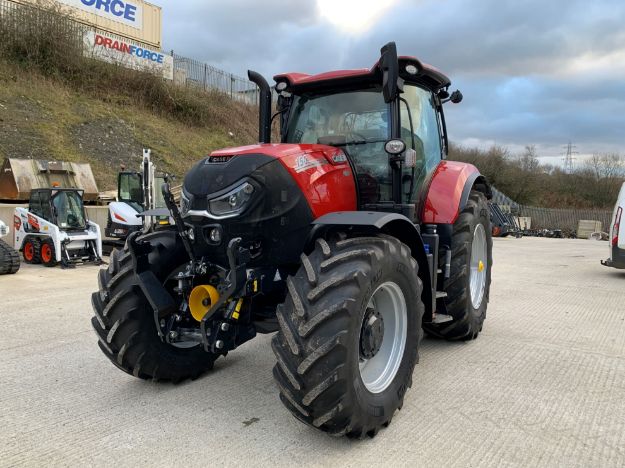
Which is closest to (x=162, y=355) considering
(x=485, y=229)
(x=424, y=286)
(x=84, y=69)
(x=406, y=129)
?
(x=424, y=286)

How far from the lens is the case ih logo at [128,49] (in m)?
22.2

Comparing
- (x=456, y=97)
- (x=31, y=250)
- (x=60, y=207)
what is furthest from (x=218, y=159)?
(x=31, y=250)

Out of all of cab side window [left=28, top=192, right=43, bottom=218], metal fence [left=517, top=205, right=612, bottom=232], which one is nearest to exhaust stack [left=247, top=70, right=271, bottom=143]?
cab side window [left=28, top=192, right=43, bottom=218]

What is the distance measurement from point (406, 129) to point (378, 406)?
2232mm

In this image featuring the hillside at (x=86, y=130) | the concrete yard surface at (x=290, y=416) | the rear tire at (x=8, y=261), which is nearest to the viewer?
the concrete yard surface at (x=290, y=416)

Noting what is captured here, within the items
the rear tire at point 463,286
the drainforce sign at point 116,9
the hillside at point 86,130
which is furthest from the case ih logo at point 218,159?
the drainforce sign at point 116,9

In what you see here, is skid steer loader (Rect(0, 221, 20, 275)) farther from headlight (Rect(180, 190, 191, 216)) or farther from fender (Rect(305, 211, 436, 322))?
fender (Rect(305, 211, 436, 322))

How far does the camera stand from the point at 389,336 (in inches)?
127

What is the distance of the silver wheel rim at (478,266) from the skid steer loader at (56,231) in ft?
27.7

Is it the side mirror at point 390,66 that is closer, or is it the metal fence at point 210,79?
the side mirror at point 390,66

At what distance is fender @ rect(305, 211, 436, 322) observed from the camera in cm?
286

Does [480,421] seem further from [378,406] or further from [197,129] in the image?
[197,129]

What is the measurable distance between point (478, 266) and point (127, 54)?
22.0 m

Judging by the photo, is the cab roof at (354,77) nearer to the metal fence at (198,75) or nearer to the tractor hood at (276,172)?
the tractor hood at (276,172)
